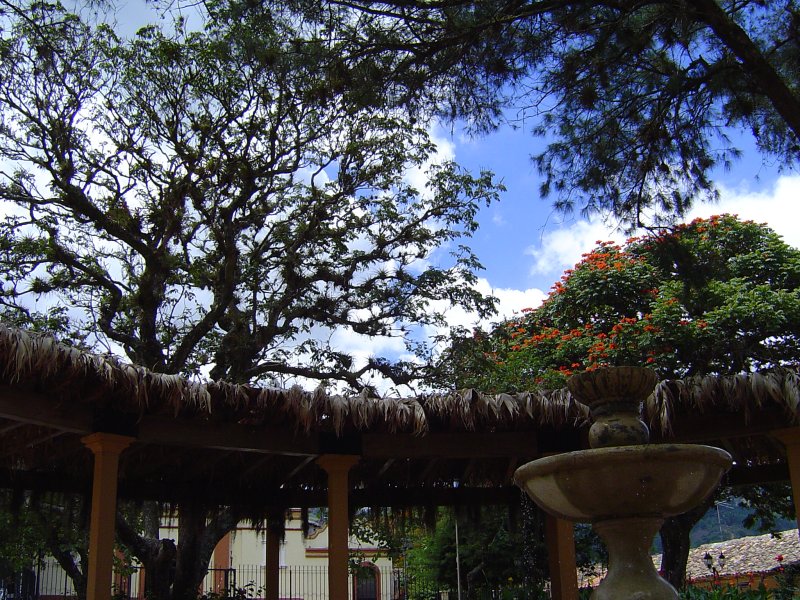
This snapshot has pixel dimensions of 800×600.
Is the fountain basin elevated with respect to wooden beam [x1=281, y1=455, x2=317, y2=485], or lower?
lower

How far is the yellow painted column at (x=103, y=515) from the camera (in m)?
7.41

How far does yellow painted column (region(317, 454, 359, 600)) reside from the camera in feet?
28.0

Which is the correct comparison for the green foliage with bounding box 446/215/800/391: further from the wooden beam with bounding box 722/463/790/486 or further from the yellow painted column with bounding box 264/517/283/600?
the yellow painted column with bounding box 264/517/283/600

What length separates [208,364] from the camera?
1537 centimetres

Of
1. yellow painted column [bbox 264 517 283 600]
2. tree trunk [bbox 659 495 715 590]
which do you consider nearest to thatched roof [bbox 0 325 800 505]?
yellow painted column [bbox 264 517 283 600]

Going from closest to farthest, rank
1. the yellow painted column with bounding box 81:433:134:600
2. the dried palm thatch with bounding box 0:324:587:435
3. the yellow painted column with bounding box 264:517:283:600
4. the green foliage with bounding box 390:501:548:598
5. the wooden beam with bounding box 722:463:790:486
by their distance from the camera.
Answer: the dried palm thatch with bounding box 0:324:587:435 < the yellow painted column with bounding box 81:433:134:600 < the wooden beam with bounding box 722:463:790:486 < the yellow painted column with bounding box 264:517:283:600 < the green foliage with bounding box 390:501:548:598

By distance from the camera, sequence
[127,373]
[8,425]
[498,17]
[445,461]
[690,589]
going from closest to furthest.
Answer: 1. [498,17]
2. [127,373]
3. [8,425]
4. [690,589]
5. [445,461]

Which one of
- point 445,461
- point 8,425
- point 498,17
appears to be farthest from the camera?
point 445,461

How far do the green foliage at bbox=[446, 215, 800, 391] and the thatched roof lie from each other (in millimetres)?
4790

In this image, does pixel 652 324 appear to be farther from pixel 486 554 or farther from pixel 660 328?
pixel 486 554

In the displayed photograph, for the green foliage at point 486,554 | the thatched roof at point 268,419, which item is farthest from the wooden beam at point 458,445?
the green foliage at point 486,554

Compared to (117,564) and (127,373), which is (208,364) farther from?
(127,373)

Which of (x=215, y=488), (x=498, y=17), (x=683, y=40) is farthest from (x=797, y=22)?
(x=215, y=488)

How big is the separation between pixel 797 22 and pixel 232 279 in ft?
29.6
